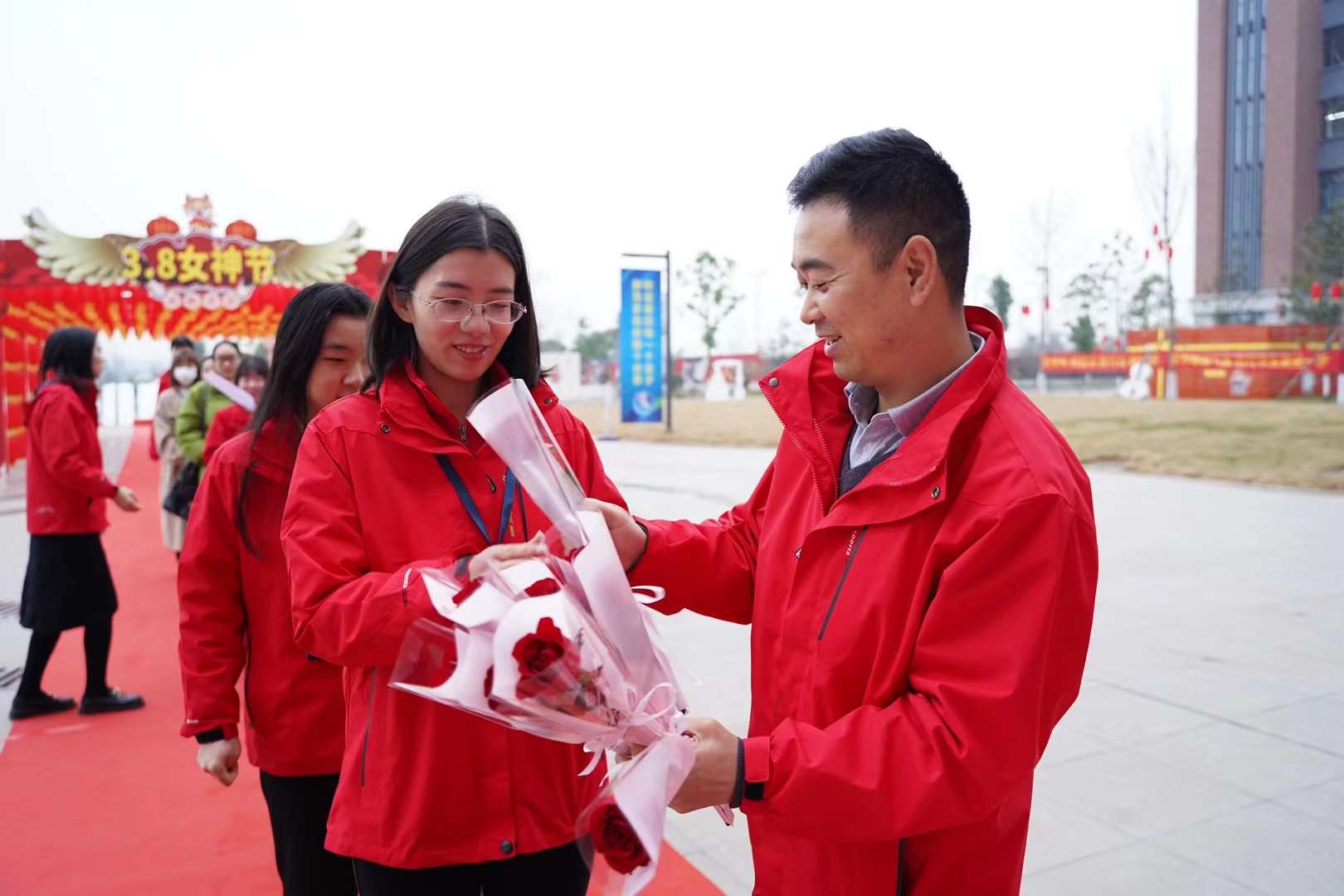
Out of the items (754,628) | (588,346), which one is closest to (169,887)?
(754,628)

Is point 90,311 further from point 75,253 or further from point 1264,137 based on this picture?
point 1264,137

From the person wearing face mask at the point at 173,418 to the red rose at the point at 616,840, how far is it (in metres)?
6.29

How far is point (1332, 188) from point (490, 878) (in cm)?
1277

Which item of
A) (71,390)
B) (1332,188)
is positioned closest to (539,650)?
(71,390)

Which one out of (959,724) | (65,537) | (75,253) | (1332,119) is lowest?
(65,537)

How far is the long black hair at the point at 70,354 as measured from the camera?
4145 mm

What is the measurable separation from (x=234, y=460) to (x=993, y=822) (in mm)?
1667

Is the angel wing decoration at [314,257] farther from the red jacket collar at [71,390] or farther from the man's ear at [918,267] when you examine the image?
the man's ear at [918,267]

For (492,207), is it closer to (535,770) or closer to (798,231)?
(798,231)

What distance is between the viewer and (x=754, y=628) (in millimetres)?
1446

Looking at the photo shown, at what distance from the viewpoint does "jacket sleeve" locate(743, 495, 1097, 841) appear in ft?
3.48

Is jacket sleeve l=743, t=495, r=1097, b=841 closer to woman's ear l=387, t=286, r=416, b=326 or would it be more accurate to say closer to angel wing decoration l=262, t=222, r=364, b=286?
woman's ear l=387, t=286, r=416, b=326

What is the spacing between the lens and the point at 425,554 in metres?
1.49

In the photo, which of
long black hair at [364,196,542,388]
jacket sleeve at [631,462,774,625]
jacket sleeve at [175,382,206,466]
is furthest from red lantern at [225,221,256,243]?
jacket sleeve at [631,462,774,625]
